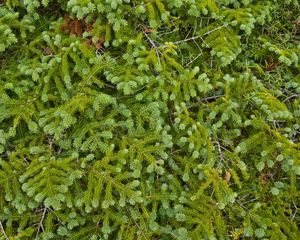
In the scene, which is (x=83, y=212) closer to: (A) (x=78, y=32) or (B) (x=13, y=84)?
(B) (x=13, y=84)

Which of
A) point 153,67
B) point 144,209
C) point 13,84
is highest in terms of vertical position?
point 13,84

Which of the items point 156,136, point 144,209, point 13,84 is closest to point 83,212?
point 144,209

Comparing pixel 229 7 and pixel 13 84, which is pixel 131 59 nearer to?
pixel 13 84

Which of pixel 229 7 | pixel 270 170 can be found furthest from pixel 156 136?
pixel 229 7

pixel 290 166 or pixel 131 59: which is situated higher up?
pixel 131 59

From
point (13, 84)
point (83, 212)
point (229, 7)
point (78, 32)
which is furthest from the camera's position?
point (229, 7)

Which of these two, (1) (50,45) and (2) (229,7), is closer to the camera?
→ (1) (50,45)

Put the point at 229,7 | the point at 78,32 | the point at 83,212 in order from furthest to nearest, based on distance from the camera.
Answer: the point at 229,7 < the point at 78,32 < the point at 83,212
